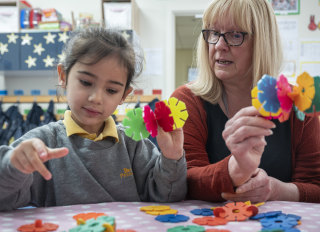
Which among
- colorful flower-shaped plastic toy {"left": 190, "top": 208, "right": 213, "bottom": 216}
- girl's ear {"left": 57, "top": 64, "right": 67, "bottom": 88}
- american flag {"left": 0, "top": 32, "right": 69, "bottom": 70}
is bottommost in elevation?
colorful flower-shaped plastic toy {"left": 190, "top": 208, "right": 213, "bottom": 216}

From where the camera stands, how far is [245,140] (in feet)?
2.43

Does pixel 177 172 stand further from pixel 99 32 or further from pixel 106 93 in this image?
pixel 99 32

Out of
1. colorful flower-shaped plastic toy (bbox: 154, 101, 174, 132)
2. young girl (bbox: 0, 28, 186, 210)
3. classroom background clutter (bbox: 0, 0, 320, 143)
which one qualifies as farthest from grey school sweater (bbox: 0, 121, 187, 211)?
classroom background clutter (bbox: 0, 0, 320, 143)

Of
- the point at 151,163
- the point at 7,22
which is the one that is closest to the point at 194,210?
the point at 151,163

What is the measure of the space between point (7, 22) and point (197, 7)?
1.70m

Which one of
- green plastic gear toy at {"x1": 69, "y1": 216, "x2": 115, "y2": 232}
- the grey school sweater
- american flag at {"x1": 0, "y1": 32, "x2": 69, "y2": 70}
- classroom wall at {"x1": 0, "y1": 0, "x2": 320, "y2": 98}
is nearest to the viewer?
green plastic gear toy at {"x1": 69, "y1": 216, "x2": 115, "y2": 232}

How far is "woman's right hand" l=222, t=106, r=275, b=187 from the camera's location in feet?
2.31

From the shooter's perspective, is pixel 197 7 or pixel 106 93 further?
pixel 197 7

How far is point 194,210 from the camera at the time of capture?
2.47ft

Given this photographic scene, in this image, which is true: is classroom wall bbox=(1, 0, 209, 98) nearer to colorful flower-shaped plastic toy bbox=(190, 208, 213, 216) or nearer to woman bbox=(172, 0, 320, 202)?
woman bbox=(172, 0, 320, 202)

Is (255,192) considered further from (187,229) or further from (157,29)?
(157,29)

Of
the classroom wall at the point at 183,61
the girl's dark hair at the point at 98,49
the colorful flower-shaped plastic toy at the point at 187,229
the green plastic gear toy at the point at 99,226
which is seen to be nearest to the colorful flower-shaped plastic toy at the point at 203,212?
the colorful flower-shaped plastic toy at the point at 187,229

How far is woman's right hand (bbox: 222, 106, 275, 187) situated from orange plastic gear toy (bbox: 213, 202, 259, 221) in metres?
0.09

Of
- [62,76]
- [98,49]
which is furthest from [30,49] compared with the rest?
[98,49]
